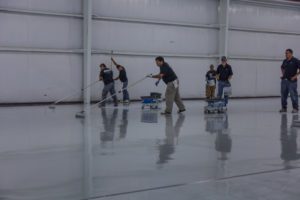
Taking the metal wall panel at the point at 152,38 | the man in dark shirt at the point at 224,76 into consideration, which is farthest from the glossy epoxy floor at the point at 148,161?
the metal wall panel at the point at 152,38

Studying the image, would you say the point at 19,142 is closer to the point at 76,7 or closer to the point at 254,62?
the point at 76,7

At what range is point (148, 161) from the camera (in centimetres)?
548

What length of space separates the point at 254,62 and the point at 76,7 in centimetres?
913

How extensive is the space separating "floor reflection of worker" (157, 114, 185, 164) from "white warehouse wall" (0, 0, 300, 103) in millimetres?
7272

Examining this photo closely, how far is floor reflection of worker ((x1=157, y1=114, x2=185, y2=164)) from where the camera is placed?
18.9 feet

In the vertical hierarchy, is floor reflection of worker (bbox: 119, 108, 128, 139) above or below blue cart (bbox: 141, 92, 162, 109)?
below

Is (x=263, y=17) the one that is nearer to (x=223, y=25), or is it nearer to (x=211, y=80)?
(x=223, y=25)

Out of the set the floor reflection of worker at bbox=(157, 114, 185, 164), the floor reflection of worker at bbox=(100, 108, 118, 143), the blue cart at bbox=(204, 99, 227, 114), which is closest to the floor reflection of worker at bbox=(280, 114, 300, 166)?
the floor reflection of worker at bbox=(157, 114, 185, 164)

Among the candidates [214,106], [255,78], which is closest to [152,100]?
[214,106]

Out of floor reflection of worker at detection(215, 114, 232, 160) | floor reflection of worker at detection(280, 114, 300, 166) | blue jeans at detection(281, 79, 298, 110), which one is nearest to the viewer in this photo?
floor reflection of worker at detection(280, 114, 300, 166)

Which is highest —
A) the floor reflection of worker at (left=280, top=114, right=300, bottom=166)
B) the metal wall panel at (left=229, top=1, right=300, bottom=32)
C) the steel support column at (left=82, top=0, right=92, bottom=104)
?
the metal wall panel at (left=229, top=1, right=300, bottom=32)

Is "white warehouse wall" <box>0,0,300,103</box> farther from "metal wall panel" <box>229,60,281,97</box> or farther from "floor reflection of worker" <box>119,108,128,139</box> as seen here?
"floor reflection of worker" <box>119,108,128,139</box>

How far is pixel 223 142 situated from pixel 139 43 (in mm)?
11791

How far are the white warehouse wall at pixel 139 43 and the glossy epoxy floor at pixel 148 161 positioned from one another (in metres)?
6.64
